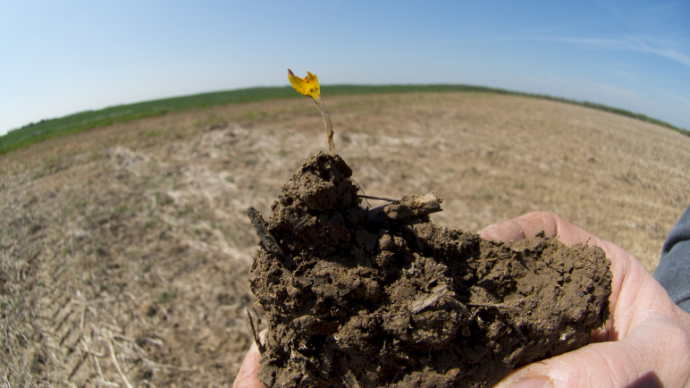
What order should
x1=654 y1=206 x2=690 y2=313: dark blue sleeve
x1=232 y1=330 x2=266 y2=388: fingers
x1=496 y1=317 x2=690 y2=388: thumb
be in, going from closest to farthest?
x1=496 y1=317 x2=690 y2=388: thumb → x1=232 y1=330 x2=266 y2=388: fingers → x1=654 y1=206 x2=690 y2=313: dark blue sleeve

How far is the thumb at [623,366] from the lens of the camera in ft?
4.13

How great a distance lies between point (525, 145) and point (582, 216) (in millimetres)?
6422

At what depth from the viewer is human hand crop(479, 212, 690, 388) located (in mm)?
1272

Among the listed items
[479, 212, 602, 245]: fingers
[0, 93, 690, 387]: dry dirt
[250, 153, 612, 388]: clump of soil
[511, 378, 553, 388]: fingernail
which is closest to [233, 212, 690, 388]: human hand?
[511, 378, 553, 388]: fingernail

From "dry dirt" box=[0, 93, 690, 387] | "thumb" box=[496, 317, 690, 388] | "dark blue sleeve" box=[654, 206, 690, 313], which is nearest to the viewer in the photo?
"thumb" box=[496, 317, 690, 388]

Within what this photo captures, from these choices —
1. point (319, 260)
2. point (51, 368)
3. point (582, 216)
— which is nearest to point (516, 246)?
point (319, 260)

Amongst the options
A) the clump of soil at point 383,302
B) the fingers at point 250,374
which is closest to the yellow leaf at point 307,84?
the clump of soil at point 383,302

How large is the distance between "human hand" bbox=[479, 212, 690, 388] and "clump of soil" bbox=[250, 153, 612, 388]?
0.38 feet

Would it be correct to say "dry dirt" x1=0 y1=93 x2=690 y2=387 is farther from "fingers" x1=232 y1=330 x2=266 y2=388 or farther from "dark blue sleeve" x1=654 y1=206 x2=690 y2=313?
"fingers" x1=232 y1=330 x2=266 y2=388

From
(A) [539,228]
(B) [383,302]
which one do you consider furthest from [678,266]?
(B) [383,302]

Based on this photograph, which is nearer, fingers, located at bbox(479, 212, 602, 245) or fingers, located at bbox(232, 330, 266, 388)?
fingers, located at bbox(232, 330, 266, 388)

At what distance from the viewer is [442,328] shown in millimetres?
1319

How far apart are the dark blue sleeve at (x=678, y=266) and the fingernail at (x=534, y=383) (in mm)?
1575

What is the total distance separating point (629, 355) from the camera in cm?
133
